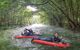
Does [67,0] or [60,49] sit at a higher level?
[67,0]

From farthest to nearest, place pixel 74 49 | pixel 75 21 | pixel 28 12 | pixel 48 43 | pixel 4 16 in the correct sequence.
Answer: pixel 28 12 → pixel 4 16 → pixel 75 21 → pixel 48 43 → pixel 74 49

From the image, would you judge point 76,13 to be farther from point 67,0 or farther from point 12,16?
point 12,16

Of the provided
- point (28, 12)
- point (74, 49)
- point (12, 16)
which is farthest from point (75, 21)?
point (28, 12)

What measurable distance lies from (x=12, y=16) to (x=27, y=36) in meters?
32.3

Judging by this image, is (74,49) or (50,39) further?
(50,39)

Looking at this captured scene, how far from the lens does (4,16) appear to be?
49906mm

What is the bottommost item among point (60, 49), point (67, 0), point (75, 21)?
point (60, 49)

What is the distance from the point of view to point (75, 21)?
30672mm

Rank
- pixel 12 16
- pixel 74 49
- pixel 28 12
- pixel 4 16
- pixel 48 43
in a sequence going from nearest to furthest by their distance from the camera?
pixel 74 49 → pixel 48 43 → pixel 4 16 → pixel 12 16 → pixel 28 12

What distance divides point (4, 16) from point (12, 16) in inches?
226

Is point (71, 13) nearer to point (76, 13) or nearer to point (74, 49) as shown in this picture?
point (76, 13)

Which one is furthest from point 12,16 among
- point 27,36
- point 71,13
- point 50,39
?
point 50,39

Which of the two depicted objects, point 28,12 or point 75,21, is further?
point 28,12

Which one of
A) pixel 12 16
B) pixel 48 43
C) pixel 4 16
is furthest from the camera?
pixel 12 16
